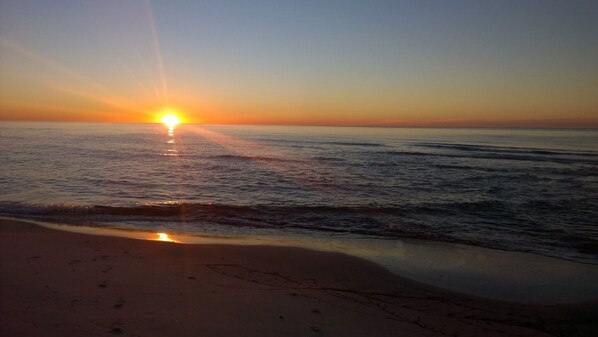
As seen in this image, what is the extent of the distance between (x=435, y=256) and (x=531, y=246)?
3.09 meters

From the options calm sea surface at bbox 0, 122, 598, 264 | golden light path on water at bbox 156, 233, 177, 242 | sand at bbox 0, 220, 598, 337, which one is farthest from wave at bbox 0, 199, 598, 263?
sand at bbox 0, 220, 598, 337

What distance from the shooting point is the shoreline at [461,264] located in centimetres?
682

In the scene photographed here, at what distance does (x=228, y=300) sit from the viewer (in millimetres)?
5496

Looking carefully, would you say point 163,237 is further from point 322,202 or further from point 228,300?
point 322,202

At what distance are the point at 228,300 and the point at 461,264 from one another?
5334 mm

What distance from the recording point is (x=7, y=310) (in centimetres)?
467

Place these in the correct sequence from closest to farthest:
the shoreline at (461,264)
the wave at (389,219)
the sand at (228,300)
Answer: the sand at (228,300) → the shoreline at (461,264) → the wave at (389,219)

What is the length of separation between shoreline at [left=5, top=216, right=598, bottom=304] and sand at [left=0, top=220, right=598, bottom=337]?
1.42 ft

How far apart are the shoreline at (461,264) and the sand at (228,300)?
0.43 meters

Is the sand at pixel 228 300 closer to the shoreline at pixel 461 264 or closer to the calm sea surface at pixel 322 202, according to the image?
the shoreline at pixel 461 264

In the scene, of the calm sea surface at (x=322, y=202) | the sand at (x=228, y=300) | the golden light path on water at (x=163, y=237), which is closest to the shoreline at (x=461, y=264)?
the golden light path on water at (x=163, y=237)

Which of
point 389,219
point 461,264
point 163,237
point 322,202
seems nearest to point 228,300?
point 163,237

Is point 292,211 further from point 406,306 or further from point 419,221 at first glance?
point 406,306

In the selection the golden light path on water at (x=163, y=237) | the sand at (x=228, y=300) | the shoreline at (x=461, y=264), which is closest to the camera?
the sand at (x=228, y=300)
